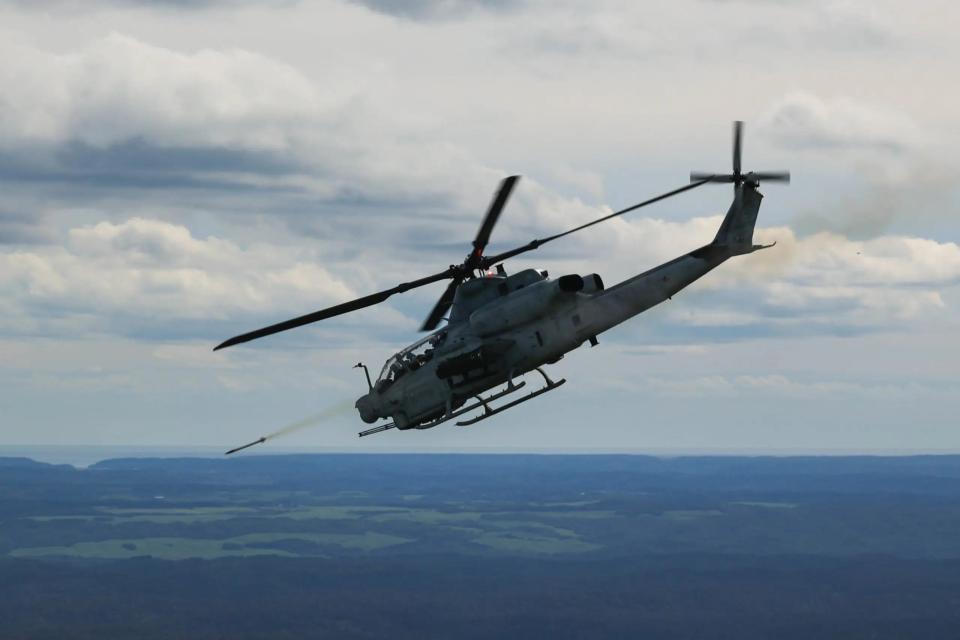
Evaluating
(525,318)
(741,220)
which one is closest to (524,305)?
(525,318)

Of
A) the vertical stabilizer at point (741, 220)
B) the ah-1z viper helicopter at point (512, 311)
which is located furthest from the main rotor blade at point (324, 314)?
the vertical stabilizer at point (741, 220)

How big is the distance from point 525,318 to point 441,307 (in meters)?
5.57

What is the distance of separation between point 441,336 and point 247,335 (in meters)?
10.5

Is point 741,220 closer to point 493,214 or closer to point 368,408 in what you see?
point 493,214

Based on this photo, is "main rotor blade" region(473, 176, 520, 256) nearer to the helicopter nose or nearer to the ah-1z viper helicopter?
the ah-1z viper helicopter

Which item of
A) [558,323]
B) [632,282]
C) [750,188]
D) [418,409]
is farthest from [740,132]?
[418,409]

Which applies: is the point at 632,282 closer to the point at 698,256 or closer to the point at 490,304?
the point at 698,256

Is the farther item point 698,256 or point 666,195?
point 698,256

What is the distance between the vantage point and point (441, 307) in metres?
61.8

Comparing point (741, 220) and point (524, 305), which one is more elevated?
point (741, 220)

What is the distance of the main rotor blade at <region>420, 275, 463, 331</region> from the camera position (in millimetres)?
60156

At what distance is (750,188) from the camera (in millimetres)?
56688

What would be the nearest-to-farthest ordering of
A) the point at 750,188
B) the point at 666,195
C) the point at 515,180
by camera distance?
the point at 666,195
the point at 515,180
the point at 750,188

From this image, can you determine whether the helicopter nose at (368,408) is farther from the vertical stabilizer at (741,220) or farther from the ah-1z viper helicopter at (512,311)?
the vertical stabilizer at (741,220)
